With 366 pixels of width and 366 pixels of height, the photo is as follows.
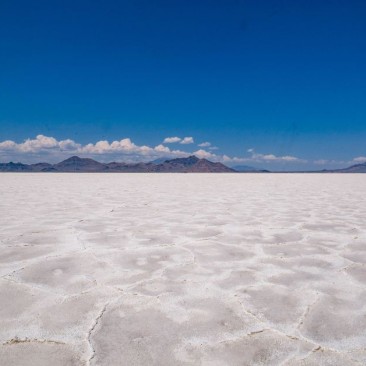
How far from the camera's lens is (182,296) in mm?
2078

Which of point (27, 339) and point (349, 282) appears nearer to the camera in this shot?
point (27, 339)

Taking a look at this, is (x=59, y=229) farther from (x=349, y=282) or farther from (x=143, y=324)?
(x=349, y=282)

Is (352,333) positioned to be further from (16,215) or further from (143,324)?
(16,215)

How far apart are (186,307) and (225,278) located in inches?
22.0

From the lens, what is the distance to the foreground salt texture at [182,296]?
4.87 ft

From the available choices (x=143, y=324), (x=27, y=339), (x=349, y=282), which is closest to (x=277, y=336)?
(x=143, y=324)

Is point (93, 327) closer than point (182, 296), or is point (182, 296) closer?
point (93, 327)

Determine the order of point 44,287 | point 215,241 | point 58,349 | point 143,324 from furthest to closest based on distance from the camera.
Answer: point 215,241
point 44,287
point 143,324
point 58,349

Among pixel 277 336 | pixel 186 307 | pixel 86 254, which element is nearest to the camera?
pixel 277 336

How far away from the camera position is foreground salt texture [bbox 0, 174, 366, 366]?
1.49 meters

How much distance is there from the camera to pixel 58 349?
1481 mm

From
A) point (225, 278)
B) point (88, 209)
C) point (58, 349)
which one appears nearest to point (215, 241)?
point (225, 278)

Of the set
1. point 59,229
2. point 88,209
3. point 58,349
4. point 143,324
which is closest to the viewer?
point 58,349

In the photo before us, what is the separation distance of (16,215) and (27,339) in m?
4.09
